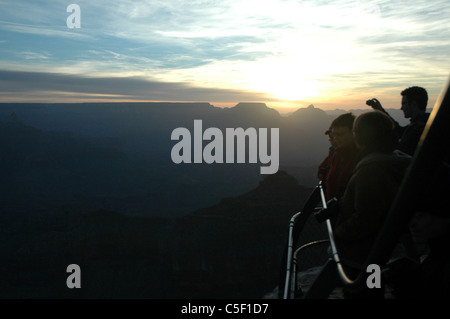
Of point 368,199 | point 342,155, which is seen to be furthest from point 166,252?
point 368,199

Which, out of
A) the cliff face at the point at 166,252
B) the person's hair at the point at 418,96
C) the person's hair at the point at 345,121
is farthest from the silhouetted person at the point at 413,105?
the cliff face at the point at 166,252

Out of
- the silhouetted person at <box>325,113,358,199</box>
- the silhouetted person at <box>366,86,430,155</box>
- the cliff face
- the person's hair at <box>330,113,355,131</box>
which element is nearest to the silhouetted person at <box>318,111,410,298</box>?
the silhouetted person at <box>325,113,358,199</box>

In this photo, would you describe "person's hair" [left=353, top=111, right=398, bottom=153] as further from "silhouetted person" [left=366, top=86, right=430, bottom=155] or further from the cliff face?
the cliff face

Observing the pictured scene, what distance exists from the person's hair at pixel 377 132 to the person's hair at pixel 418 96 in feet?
7.61

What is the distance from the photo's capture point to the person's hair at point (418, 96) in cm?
391

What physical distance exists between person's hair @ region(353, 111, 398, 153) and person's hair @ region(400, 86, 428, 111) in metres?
2.32

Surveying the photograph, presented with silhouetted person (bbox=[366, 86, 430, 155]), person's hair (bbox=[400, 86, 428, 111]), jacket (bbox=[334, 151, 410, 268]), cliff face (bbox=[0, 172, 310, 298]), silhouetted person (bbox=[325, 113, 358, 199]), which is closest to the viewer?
jacket (bbox=[334, 151, 410, 268])

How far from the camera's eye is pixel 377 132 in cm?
196

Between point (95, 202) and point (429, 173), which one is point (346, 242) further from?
point (95, 202)

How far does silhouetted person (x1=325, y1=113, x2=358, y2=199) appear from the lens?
111 inches

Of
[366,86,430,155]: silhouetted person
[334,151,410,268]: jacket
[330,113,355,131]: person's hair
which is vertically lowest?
[334,151,410,268]: jacket

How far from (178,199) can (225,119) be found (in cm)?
6757

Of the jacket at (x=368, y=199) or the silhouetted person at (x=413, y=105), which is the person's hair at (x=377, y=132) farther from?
the silhouetted person at (x=413, y=105)
